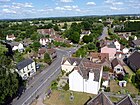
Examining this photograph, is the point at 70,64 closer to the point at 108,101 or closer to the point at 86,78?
the point at 86,78

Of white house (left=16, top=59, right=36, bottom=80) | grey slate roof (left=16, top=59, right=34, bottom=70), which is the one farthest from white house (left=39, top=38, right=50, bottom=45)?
grey slate roof (left=16, top=59, right=34, bottom=70)

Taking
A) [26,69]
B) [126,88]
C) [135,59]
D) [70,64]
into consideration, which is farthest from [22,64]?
[135,59]

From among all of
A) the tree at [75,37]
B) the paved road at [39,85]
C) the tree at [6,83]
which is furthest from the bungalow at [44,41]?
the tree at [6,83]

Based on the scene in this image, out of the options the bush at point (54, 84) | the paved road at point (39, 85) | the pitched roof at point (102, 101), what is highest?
the pitched roof at point (102, 101)

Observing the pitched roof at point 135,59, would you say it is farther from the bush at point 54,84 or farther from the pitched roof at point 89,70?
the bush at point 54,84

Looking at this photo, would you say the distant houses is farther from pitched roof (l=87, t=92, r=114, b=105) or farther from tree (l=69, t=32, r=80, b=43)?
tree (l=69, t=32, r=80, b=43)
